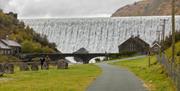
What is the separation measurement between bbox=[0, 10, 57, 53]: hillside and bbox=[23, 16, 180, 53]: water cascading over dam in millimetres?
7050

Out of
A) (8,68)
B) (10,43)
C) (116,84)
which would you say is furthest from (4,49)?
(116,84)

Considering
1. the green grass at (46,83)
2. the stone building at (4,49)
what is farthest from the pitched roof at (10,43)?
the green grass at (46,83)

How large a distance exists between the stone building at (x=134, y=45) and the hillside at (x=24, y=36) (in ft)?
72.6

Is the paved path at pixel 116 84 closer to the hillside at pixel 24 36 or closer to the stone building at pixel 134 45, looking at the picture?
the hillside at pixel 24 36

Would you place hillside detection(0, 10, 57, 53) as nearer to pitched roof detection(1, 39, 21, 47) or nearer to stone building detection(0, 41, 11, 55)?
pitched roof detection(1, 39, 21, 47)

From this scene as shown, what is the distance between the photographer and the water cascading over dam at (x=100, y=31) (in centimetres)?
17588

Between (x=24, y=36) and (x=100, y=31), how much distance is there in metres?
25.7

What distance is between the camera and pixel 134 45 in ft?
538

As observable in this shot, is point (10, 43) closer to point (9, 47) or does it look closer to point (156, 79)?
point (9, 47)

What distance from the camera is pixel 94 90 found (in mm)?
32281

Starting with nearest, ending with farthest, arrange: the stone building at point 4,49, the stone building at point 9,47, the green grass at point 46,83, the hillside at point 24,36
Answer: the green grass at point 46,83 → the stone building at point 4,49 → the stone building at point 9,47 → the hillside at point 24,36

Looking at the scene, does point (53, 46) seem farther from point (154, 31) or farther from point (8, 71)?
point (8, 71)

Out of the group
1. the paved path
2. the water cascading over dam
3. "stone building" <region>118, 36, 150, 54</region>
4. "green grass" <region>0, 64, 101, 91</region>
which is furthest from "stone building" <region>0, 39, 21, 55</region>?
the paved path

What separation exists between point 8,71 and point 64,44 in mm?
125881
